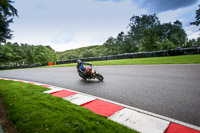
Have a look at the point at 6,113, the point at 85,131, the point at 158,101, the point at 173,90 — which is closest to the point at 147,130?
the point at 85,131

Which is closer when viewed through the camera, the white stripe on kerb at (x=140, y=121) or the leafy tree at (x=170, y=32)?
the white stripe on kerb at (x=140, y=121)

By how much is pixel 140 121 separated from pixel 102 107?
4.01ft

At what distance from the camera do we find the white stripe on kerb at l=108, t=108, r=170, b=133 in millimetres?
2428

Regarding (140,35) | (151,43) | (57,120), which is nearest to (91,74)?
(57,120)

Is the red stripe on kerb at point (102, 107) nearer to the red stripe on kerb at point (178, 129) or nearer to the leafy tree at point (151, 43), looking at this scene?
the red stripe on kerb at point (178, 129)

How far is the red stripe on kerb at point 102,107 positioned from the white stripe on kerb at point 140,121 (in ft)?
0.64

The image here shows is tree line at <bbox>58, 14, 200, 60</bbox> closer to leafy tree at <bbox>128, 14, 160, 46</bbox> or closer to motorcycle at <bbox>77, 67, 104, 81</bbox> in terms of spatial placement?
leafy tree at <bbox>128, 14, 160, 46</bbox>

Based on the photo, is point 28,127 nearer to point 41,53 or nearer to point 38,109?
point 38,109

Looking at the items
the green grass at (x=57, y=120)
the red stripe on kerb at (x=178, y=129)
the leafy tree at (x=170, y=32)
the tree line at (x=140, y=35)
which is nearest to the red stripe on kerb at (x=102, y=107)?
the green grass at (x=57, y=120)

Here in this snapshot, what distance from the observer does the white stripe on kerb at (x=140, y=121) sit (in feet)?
7.97

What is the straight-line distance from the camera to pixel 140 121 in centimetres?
271

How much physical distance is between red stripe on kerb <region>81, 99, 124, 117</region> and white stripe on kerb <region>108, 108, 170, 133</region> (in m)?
0.19

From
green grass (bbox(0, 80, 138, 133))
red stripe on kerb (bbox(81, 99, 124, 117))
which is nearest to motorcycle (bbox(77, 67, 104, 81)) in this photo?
red stripe on kerb (bbox(81, 99, 124, 117))

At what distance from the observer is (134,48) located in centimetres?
5666
